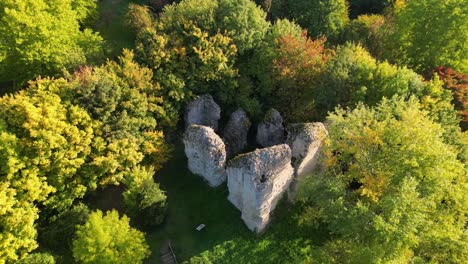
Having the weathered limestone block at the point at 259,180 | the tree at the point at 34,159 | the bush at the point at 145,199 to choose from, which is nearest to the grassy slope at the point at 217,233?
the weathered limestone block at the point at 259,180

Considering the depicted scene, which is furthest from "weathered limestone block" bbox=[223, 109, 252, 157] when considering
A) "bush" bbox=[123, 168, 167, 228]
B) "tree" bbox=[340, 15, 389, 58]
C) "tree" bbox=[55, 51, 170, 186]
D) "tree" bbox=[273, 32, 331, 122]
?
"tree" bbox=[340, 15, 389, 58]

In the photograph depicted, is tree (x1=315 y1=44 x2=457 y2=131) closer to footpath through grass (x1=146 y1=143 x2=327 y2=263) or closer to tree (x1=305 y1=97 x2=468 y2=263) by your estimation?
tree (x1=305 y1=97 x2=468 y2=263)

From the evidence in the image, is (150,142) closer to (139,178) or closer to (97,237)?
(139,178)

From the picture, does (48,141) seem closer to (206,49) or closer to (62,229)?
(62,229)

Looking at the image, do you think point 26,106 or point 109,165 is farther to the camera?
point 109,165

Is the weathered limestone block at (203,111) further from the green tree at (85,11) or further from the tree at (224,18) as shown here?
the green tree at (85,11)

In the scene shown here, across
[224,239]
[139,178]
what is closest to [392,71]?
[224,239]
